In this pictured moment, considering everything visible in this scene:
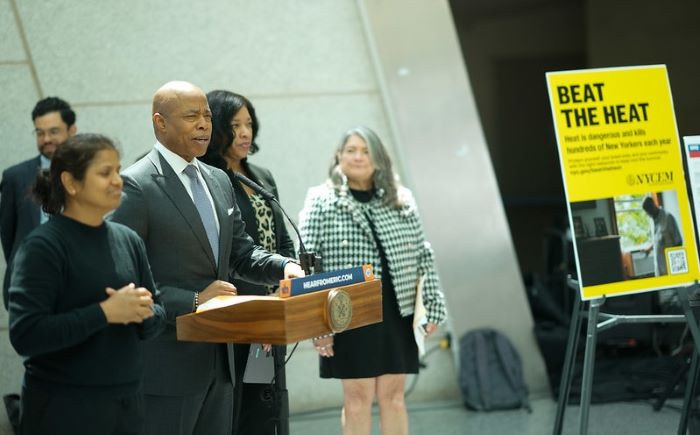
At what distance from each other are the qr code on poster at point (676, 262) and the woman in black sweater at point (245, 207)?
1.50 m

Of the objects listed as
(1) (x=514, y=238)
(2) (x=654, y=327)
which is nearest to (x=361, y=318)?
(2) (x=654, y=327)

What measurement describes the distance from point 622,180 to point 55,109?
9.08 ft

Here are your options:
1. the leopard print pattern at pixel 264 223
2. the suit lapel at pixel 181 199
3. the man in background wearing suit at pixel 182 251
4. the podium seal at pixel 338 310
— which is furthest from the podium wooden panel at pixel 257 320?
the leopard print pattern at pixel 264 223

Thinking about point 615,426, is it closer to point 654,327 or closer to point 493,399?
point 493,399

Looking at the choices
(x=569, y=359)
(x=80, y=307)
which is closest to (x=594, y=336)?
(x=569, y=359)

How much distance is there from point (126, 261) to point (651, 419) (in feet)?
12.2

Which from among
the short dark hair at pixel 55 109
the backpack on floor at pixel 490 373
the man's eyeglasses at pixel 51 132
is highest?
the short dark hair at pixel 55 109

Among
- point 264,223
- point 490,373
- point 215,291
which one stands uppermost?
point 264,223

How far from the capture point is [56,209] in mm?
2604

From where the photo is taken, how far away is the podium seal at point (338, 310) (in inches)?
114

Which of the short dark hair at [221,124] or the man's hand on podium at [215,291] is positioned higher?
the short dark hair at [221,124]

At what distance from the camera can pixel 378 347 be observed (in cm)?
426

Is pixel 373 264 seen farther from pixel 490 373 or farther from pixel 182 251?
pixel 490 373

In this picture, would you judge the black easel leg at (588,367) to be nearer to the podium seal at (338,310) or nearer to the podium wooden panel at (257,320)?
the podium seal at (338,310)
